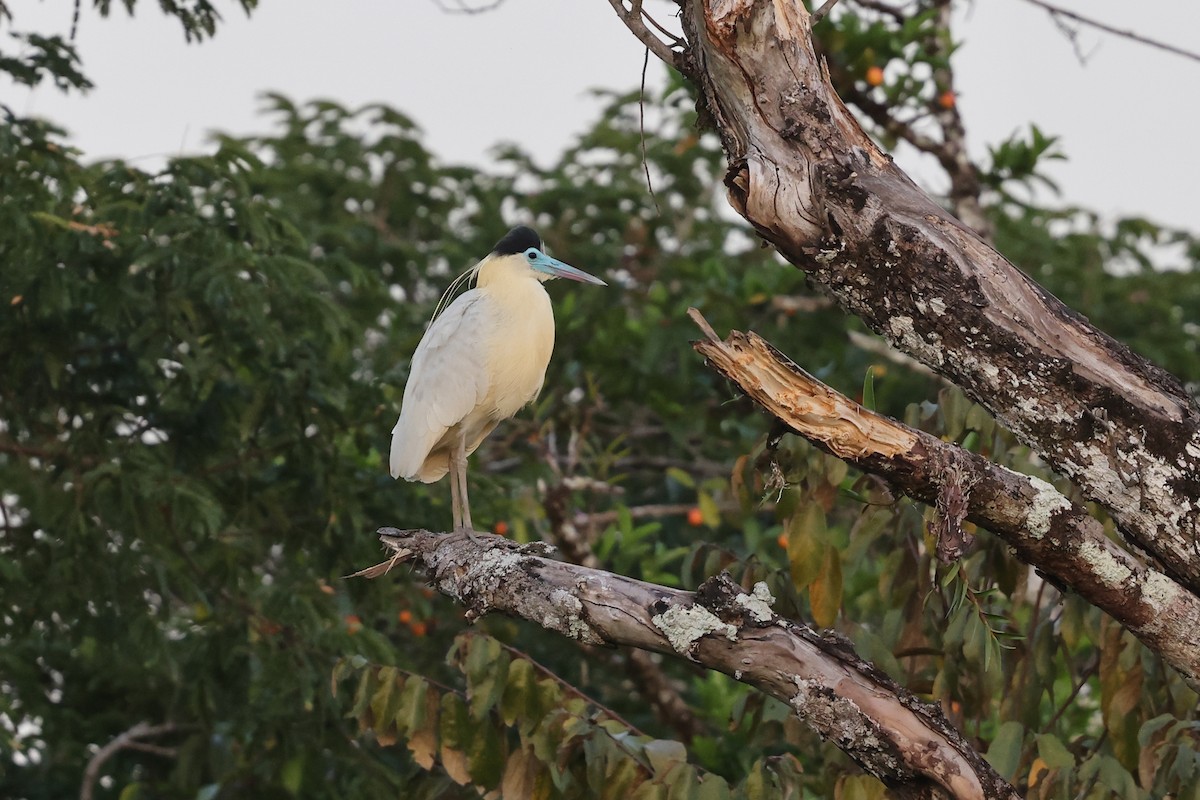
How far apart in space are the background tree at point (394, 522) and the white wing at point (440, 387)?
1.42 feet

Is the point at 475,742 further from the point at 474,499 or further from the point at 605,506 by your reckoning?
the point at 605,506

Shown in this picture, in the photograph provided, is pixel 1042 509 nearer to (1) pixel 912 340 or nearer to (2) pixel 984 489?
(2) pixel 984 489

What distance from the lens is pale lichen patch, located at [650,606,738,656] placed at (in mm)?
2473

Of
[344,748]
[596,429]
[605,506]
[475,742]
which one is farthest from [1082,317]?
[605,506]

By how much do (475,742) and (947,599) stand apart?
4.29 feet

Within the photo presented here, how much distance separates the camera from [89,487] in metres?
4.48

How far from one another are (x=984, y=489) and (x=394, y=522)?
311 cm

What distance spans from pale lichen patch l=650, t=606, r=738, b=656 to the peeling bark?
0.57 m

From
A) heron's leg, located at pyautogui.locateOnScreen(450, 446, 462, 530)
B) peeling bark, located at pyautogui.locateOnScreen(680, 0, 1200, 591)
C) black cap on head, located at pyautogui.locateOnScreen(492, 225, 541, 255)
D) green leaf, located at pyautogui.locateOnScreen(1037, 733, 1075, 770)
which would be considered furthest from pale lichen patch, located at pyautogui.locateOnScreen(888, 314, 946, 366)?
black cap on head, located at pyautogui.locateOnScreen(492, 225, 541, 255)

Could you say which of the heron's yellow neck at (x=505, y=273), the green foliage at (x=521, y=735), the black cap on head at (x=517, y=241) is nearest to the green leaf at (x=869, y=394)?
the green foliage at (x=521, y=735)

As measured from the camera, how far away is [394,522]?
5.08 m

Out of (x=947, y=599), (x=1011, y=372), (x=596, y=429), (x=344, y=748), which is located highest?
(x=1011, y=372)

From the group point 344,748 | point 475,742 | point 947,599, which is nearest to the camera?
point 475,742

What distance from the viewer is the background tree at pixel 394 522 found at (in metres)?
3.39
